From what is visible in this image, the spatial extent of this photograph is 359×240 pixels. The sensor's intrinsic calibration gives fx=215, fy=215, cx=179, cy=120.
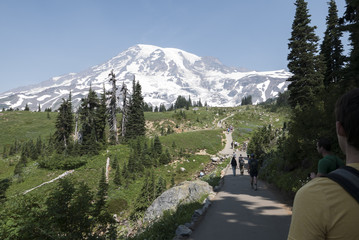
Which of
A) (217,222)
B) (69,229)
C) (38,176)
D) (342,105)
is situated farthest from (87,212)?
(38,176)

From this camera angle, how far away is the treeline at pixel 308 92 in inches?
442

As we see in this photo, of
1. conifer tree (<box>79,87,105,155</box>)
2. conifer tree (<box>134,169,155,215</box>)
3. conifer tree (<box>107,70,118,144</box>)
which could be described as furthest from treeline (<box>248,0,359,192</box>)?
conifer tree (<box>79,87,105,155</box>)

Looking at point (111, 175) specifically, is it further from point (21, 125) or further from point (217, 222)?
point (21, 125)

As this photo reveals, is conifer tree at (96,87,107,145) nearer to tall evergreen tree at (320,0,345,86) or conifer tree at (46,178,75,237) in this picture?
conifer tree at (46,178,75,237)

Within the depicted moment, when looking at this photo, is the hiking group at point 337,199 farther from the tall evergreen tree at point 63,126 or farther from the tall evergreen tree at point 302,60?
the tall evergreen tree at point 63,126

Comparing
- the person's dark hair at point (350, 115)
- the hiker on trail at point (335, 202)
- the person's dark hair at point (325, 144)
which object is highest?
the person's dark hair at point (350, 115)

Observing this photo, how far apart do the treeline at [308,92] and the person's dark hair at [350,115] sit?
9.67 m

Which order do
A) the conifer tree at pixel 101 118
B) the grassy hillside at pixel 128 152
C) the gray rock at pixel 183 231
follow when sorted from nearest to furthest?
the gray rock at pixel 183 231 → the grassy hillside at pixel 128 152 → the conifer tree at pixel 101 118

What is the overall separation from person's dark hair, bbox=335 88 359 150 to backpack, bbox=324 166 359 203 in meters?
0.26

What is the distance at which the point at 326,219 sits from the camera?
54.0 inches

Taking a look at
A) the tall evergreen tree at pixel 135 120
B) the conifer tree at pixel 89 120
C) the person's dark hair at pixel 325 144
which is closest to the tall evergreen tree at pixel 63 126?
the conifer tree at pixel 89 120

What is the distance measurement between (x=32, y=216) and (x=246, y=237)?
724 cm

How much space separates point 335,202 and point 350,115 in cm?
61

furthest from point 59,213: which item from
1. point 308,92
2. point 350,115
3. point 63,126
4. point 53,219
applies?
point 63,126
